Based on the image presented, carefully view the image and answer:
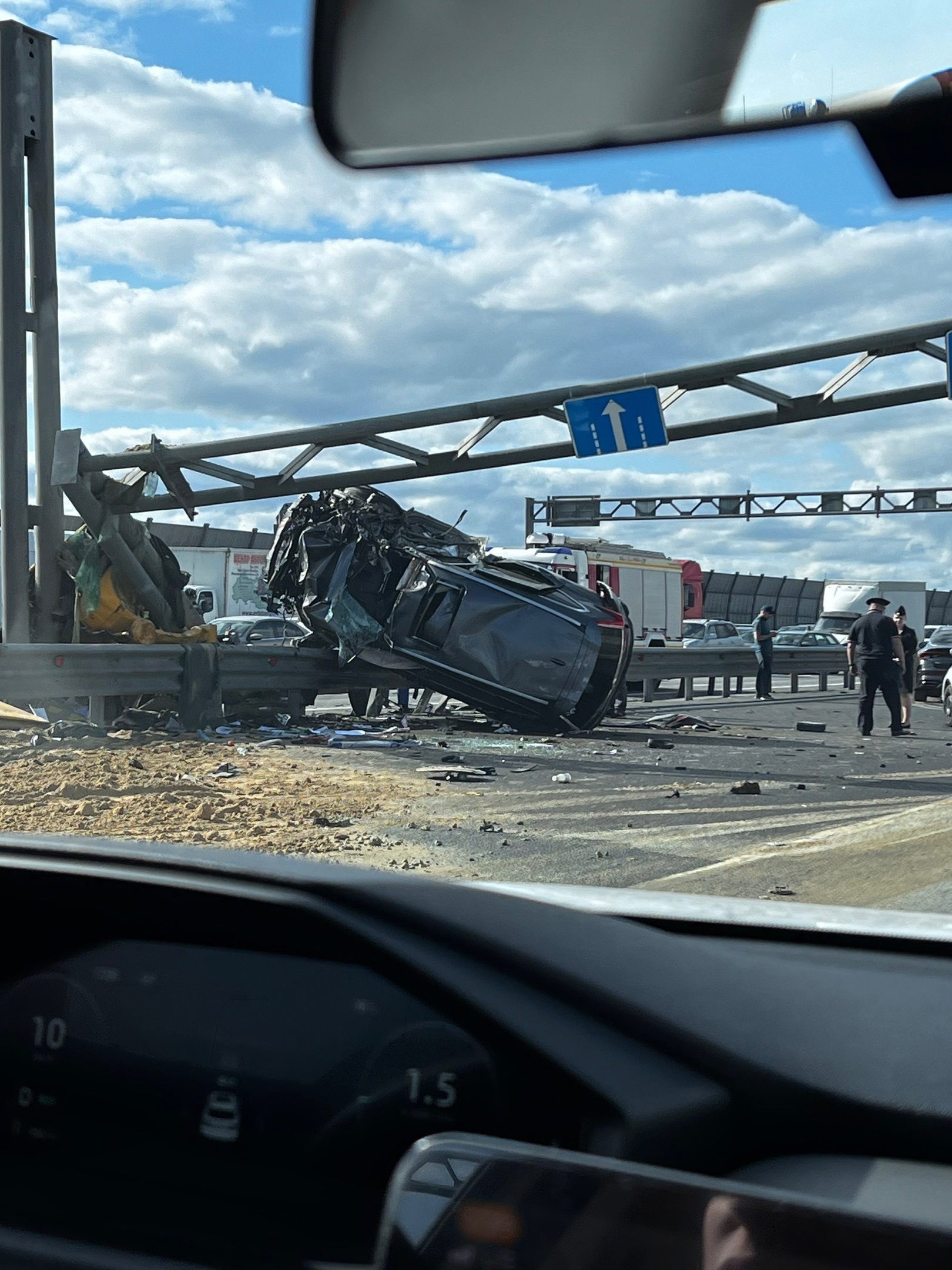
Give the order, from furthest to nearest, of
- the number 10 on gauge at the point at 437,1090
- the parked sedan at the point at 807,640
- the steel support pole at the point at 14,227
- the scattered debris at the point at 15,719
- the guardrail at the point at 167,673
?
the parked sedan at the point at 807,640 → the steel support pole at the point at 14,227 → the guardrail at the point at 167,673 → the scattered debris at the point at 15,719 → the number 10 on gauge at the point at 437,1090

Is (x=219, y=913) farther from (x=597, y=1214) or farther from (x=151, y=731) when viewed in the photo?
(x=151, y=731)

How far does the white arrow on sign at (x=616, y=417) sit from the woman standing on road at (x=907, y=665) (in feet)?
18.0

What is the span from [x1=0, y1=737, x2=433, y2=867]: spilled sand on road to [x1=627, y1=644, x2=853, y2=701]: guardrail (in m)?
8.23

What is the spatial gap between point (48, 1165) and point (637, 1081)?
1.03m

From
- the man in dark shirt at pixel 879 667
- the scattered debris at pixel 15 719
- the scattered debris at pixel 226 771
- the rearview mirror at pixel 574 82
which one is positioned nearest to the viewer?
the rearview mirror at pixel 574 82

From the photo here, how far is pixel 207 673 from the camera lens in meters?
14.6

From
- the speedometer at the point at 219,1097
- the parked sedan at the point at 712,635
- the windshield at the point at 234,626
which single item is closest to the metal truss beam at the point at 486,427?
the windshield at the point at 234,626

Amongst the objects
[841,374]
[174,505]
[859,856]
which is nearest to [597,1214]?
[859,856]

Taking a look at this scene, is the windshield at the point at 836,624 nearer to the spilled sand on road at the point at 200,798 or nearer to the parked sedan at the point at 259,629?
the parked sedan at the point at 259,629

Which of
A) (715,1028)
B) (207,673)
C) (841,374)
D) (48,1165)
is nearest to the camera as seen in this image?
(715,1028)

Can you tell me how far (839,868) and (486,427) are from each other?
984cm

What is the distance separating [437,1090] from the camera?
1.73 m

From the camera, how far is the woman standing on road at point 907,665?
18781mm

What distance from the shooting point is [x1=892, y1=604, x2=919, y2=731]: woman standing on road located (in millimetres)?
18781
